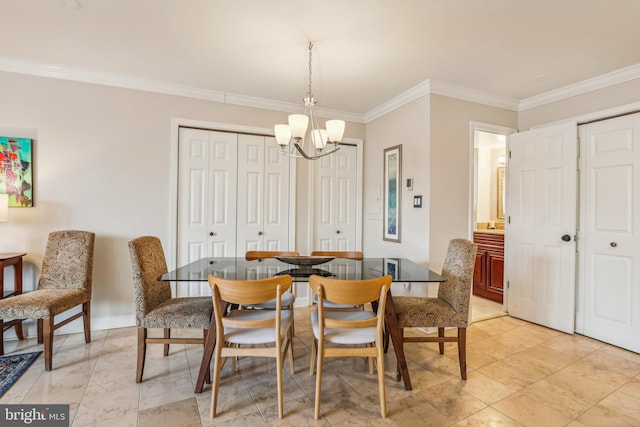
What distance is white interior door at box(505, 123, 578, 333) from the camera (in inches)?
116

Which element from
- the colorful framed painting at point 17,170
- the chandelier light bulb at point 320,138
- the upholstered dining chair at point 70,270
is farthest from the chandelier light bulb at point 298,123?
the colorful framed painting at point 17,170

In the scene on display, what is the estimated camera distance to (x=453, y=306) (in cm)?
221

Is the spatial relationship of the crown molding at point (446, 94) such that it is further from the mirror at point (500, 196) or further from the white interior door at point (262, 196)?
the mirror at point (500, 196)

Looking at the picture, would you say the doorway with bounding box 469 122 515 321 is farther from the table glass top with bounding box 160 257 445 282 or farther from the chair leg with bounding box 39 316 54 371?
the chair leg with bounding box 39 316 54 371

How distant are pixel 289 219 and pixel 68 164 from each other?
7.57 ft

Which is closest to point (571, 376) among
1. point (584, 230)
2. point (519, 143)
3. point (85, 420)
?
point (584, 230)

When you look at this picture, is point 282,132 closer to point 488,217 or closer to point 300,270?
point 300,270

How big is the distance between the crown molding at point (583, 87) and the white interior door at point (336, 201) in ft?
6.98

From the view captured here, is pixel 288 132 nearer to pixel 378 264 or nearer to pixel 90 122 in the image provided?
pixel 378 264

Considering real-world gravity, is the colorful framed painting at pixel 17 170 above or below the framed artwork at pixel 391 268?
above

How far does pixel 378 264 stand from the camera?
2.56m

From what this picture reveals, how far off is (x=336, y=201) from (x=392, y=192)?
2.61 feet

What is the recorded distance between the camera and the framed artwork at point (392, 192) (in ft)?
11.3

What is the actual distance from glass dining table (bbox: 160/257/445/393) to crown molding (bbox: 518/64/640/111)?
2.49 metres
